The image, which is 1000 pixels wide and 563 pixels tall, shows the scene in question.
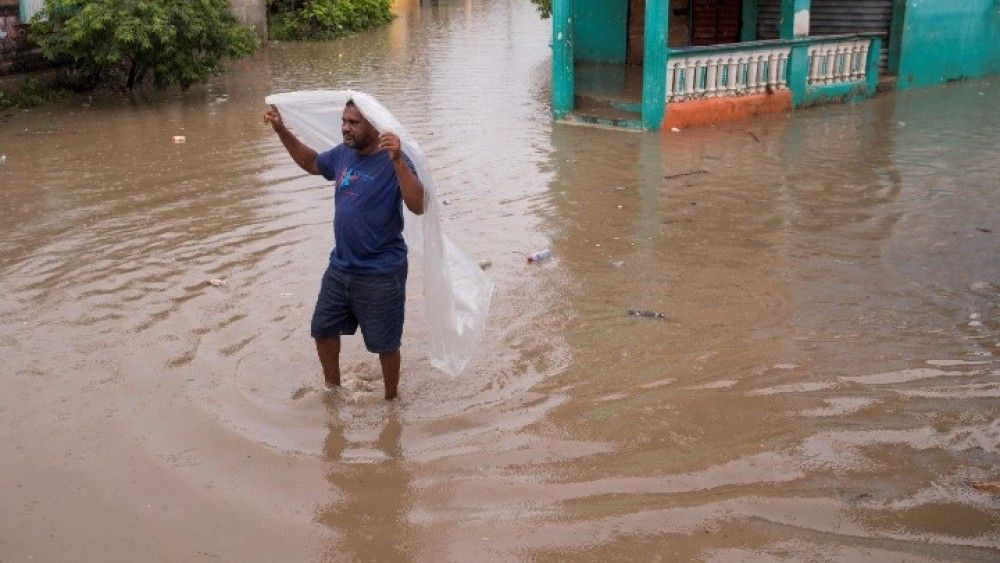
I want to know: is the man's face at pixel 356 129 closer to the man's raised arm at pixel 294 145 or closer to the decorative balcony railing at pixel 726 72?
the man's raised arm at pixel 294 145

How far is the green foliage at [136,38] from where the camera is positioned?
41.1ft

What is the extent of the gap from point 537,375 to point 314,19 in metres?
23.6

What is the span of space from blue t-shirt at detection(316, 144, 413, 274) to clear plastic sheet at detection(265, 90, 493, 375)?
207mm

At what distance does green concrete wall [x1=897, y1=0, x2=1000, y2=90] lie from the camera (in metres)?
15.8

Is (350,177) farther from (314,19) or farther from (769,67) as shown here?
(314,19)

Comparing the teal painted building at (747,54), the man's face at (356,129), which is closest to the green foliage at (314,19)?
the teal painted building at (747,54)

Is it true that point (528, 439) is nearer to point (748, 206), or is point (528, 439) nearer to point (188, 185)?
point (748, 206)

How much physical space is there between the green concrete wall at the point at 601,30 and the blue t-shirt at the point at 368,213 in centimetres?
1401

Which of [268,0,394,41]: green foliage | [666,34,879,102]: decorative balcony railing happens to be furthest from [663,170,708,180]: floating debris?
[268,0,394,41]: green foliage

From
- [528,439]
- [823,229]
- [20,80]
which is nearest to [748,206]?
[823,229]

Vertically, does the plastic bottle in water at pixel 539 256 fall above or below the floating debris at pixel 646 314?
above

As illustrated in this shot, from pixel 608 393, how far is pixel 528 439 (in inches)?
24.2

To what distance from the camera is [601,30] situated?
17.9 meters

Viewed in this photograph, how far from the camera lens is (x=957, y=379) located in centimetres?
474
